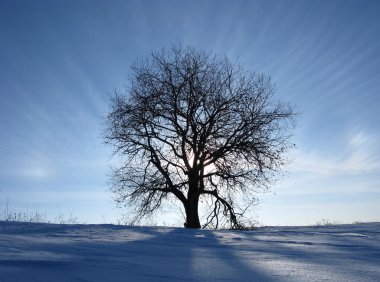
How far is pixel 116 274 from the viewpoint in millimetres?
2820

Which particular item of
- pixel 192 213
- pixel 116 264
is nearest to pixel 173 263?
pixel 116 264

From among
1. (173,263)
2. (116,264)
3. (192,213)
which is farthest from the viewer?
(192,213)

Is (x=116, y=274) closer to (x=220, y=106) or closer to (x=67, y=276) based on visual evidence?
(x=67, y=276)

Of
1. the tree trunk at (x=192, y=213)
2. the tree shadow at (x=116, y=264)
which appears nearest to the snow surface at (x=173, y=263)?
the tree shadow at (x=116, y=264)

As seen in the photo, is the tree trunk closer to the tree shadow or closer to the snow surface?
the snow surface

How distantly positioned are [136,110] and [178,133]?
6.83 ft

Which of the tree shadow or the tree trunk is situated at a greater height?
the tree trunk

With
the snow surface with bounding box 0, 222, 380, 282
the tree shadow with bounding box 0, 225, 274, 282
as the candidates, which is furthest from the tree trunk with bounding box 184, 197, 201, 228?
the tree shadow with bounding box 0, 225, 274, 282

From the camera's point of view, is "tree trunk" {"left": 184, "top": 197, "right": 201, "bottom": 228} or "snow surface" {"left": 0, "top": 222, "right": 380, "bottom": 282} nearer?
"snow surface" {"left": 0, "top": 222, "right": 380, "bottom": 282}

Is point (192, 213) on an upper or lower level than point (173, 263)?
upper

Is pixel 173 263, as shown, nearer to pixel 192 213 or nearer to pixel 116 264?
pixel 116 264

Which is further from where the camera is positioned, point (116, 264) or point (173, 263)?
point (173, 263)

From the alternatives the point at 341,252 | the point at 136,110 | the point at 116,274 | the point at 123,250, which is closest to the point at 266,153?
the point at 136,110

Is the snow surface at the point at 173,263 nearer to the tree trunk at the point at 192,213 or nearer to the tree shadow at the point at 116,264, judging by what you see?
the tree shadow at the point at 116,264
